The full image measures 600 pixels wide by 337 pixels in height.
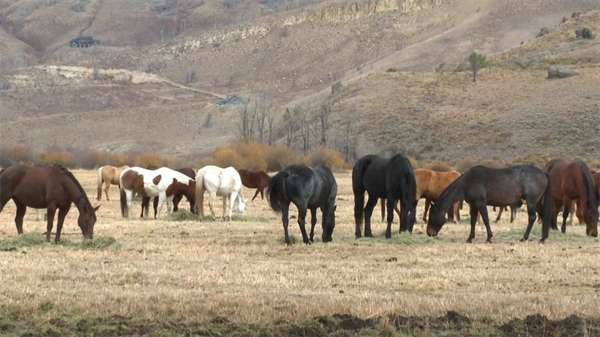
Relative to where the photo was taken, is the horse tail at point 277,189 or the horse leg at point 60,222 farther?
the horse tail at point 277,189

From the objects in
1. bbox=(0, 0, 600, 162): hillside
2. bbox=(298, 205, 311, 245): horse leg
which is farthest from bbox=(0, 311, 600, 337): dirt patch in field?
bbox=(0, 0, 600, 162): hillside

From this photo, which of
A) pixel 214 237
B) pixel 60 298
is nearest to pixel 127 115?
pixel 214 237

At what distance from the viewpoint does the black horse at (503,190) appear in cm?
2184

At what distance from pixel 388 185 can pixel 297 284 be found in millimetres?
7730

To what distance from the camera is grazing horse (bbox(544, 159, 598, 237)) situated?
76.4ft

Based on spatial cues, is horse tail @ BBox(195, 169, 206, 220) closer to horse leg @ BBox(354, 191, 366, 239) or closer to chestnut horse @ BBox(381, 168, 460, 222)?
chestnut horse @ BBox(381, 168, 460, 222)

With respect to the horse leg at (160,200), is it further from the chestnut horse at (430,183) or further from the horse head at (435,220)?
the horse head at (435,220)

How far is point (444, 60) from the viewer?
175625 mm

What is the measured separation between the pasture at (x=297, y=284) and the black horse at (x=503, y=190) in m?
0.72

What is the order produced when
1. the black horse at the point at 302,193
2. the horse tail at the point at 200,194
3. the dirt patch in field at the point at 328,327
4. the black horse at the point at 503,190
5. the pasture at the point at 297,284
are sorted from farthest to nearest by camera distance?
the horse tail at the point at 200,194
the black horse at the point at 503,190
the black horse at the point at 302,193
the pasture at the point at 297,284
the dirt patch in field at the point at 328,327

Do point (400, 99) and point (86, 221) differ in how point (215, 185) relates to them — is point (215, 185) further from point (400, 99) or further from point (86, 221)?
point (400, 99)

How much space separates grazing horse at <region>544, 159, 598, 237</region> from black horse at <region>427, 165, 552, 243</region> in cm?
163

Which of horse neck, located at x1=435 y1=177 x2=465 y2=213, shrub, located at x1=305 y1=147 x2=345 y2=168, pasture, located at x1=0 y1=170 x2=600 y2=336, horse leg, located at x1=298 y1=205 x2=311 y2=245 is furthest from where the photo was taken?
shrub, located at x1=305 y1=147 x2=345 y2=168

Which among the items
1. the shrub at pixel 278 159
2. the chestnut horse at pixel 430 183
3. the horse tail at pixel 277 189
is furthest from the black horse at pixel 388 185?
the shrub at pixel 278 159
